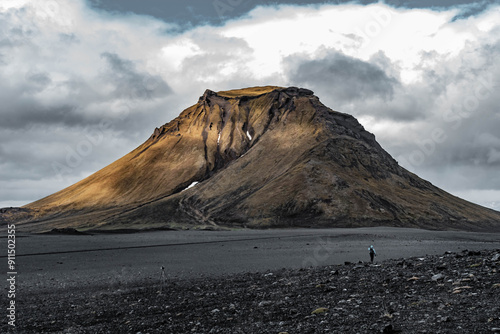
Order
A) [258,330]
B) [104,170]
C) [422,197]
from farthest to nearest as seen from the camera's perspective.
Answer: [104,170], [422,197], [258,330]

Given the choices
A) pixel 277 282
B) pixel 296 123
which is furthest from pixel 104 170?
pixel 277 282

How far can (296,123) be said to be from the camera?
148 meters

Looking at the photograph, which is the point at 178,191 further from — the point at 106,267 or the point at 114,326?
the point at 114,326

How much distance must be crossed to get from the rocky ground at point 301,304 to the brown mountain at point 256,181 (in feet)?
251

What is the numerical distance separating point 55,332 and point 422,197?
369ft

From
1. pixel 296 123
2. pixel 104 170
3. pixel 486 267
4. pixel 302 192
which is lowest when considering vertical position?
pixel 486 267

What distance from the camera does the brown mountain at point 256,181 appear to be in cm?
10225

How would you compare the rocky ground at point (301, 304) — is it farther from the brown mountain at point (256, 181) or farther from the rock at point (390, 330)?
the brown mountain at point (256, 181)

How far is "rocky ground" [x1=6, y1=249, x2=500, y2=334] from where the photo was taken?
34.5ft

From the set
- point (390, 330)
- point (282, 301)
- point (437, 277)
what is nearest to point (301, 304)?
point (282, 301)

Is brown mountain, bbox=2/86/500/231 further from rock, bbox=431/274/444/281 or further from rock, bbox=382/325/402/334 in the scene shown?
rock, bbox=382/325/402/334

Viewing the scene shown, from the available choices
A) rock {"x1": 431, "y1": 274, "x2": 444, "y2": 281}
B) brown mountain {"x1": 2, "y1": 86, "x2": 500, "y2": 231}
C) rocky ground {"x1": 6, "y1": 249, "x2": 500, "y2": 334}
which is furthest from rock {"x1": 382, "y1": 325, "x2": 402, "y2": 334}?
brown mountain {"x1": 2, "y1": 86, "x2": 500, "y2": 231}

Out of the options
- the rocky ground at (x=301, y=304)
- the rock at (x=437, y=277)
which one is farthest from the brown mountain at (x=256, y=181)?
the rock at (x=437, y=277)

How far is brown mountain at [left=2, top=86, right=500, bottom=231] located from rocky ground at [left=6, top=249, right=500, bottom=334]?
76.4m
